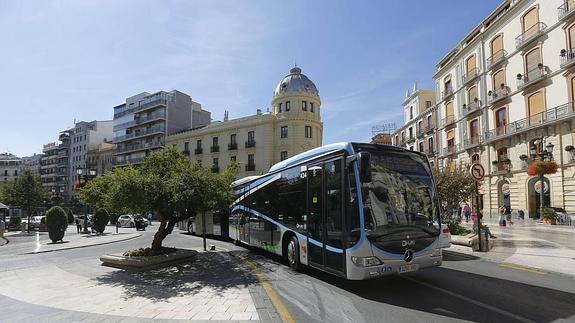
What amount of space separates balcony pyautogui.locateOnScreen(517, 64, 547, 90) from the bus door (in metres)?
29.8

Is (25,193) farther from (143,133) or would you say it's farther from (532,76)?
(532,76)

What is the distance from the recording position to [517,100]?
111 ft

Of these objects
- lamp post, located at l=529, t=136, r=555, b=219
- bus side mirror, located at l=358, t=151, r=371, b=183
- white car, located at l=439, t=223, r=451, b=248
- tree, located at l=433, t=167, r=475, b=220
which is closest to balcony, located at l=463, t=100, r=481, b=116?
lamp post, located at l=529, t=136, r=555, b=219

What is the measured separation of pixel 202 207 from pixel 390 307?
6.36 meters

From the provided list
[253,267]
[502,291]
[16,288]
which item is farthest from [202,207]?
[502,291]

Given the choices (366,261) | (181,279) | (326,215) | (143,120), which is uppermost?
(143,120)

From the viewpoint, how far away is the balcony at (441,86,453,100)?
45209 millimetres

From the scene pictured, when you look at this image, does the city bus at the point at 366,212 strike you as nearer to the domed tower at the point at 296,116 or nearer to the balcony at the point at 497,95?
the balcony at the point at 497,95

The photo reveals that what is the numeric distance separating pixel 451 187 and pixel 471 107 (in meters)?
26.1

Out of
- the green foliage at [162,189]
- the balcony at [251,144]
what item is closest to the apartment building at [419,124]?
the balcony at [251,144]

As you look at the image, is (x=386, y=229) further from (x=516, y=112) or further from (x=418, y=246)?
(x=516, y=112)

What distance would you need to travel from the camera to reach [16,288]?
8375 millimetres

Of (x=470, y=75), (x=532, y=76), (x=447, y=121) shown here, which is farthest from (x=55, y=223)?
(x=447, y=121)

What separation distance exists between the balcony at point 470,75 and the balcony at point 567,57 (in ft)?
35.2
